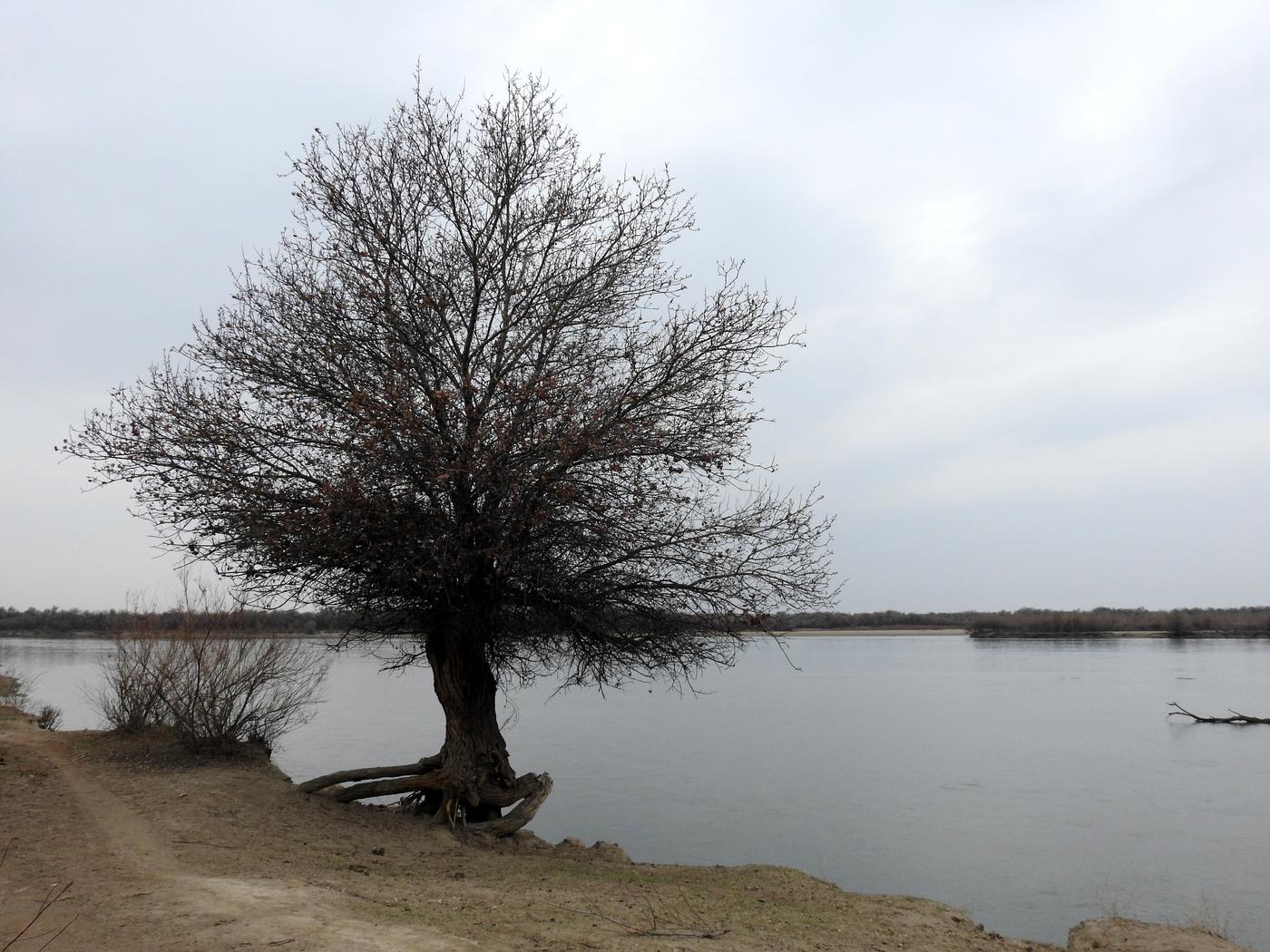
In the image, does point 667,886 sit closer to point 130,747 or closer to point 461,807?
point 461,807

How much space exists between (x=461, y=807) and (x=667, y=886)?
365 centimetres

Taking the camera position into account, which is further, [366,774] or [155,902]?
[366,774]

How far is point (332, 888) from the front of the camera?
28.5 ft

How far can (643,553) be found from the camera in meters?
12.4

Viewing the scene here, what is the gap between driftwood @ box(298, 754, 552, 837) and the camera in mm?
12703

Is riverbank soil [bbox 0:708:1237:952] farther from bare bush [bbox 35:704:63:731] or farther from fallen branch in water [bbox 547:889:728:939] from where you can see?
bare bush [bbox 35:704:63:731]

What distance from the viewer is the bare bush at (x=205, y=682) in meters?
15.2

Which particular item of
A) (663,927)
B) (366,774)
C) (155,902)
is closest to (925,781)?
(366,774)

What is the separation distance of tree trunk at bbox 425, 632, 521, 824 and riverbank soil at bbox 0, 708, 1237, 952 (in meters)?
0.69

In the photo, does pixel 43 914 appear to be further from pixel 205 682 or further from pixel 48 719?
pixel 48 719

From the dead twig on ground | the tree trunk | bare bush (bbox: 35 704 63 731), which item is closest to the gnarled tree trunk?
the tree trunk

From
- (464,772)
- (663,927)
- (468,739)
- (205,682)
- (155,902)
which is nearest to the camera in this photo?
(155,902)

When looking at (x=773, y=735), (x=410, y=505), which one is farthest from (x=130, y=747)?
(x=773, y=735)

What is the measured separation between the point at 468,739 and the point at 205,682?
513 cm
